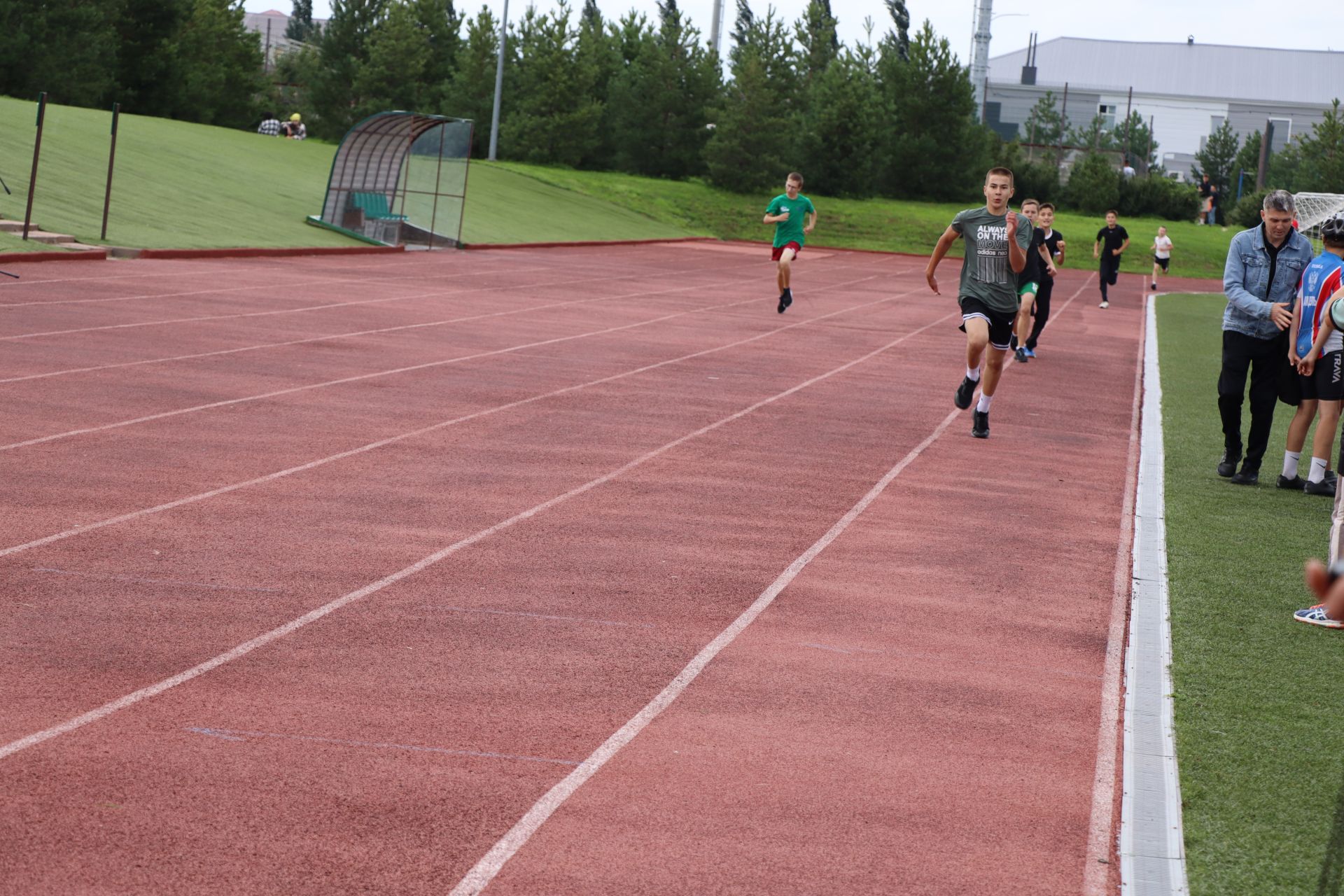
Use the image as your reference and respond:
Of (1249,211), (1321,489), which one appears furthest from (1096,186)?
(1321,489)

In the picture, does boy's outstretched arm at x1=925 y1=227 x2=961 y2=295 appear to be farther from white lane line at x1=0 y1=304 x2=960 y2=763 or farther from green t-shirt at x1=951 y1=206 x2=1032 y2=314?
white lane line at x1=0 y1=304 x2=960 y2=763

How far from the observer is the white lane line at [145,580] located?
21.8ft

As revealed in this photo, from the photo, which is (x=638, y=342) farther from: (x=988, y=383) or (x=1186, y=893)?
(x=1186, y=893)

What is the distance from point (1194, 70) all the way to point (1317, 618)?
379 feet

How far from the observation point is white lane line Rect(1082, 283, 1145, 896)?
4.30 meters

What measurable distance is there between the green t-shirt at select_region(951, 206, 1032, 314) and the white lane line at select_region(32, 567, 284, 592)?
6634mm

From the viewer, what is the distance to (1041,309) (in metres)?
19.6

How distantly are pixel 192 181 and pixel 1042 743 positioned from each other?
3152 cm

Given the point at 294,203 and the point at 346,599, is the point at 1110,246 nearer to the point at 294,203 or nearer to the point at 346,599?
the point at 294,203

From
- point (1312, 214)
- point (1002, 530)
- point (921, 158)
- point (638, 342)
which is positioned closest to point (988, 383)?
point (1002, 530)

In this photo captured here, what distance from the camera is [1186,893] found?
157 inches

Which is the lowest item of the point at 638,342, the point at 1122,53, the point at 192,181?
the point at 638,342

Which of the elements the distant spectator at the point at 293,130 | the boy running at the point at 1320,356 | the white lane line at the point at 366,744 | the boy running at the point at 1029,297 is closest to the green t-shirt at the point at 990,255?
the boy running at the point at 1320,356

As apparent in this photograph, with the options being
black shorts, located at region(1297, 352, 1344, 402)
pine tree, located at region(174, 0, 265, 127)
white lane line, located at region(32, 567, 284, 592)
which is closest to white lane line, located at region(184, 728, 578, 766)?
white lane line, located at region(32, 567, 284, 592)
